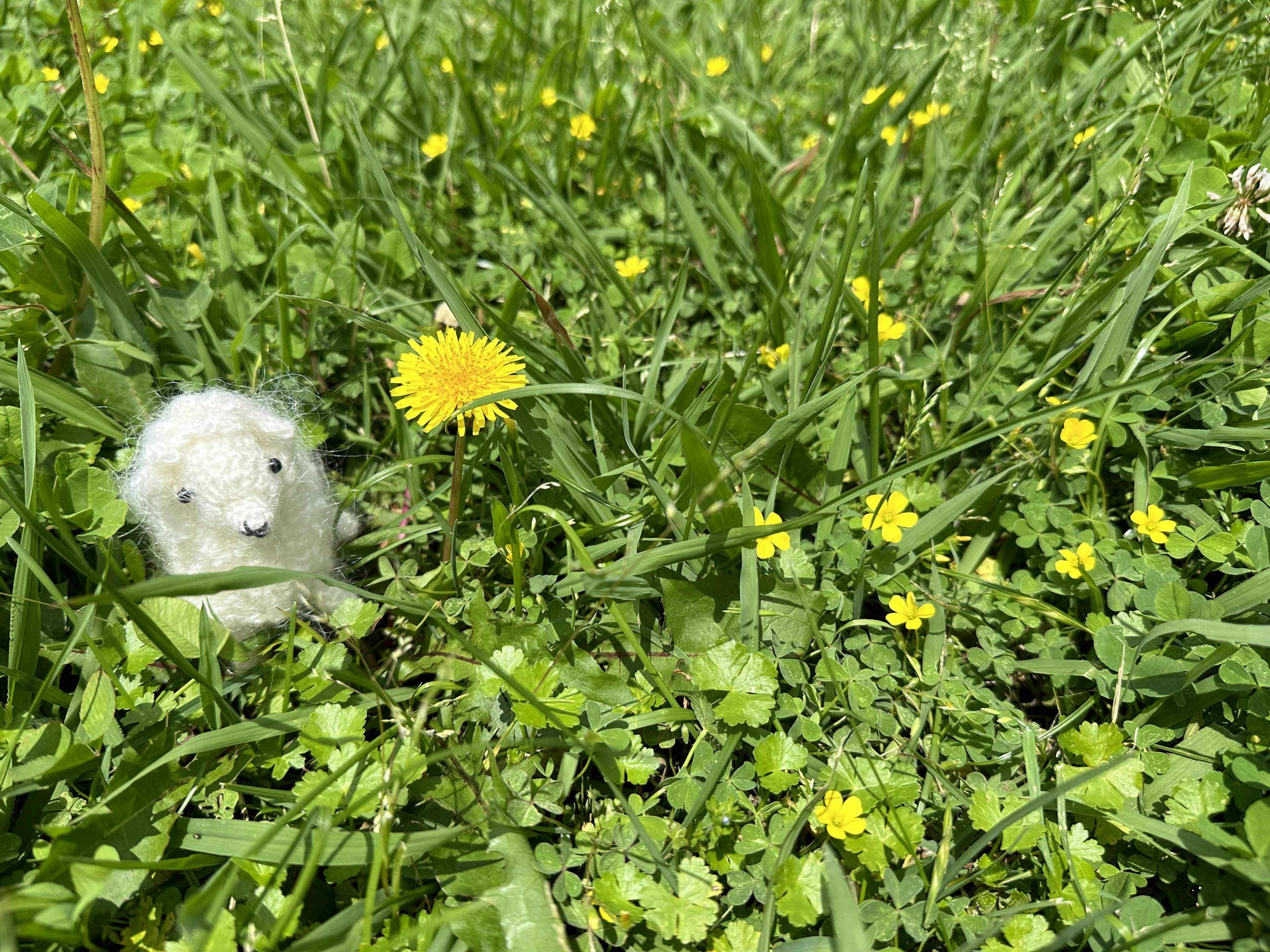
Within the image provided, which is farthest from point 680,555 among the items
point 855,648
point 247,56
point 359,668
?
point 247,56

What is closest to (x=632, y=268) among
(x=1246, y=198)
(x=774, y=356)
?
(x=774, y=356)

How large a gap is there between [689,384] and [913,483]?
2.08ft

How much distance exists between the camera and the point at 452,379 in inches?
66.5

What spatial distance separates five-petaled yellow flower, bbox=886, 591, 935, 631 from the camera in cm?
177

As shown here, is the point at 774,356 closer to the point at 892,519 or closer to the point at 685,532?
the point at 892,519

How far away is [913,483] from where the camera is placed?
202 cm

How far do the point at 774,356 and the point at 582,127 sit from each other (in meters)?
1.32

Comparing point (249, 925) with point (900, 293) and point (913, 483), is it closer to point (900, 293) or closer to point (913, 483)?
point (913, 483)

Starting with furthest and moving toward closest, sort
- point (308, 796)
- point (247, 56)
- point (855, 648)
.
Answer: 1. point (247, 56)
2. point (855, 648)
3. point (308, 796)

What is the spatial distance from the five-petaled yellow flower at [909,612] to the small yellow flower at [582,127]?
6.91 ft

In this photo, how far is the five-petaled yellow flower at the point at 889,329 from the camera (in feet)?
7.27

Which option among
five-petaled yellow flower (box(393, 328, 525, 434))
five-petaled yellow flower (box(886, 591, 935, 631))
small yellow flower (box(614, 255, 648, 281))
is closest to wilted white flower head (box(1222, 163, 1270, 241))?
five-petaled yellow flower (box(886, 591, 935, 631))

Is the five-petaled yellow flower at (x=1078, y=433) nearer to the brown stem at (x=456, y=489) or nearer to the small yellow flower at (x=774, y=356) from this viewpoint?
the small yellow flower at (x=774, y=356)

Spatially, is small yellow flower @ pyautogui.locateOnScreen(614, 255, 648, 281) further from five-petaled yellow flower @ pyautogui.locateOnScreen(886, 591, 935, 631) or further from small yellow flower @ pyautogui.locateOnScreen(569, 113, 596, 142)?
five-petaled yellow flower @ pyautogui.locateOnScreen(886, 591, 935, 631)
